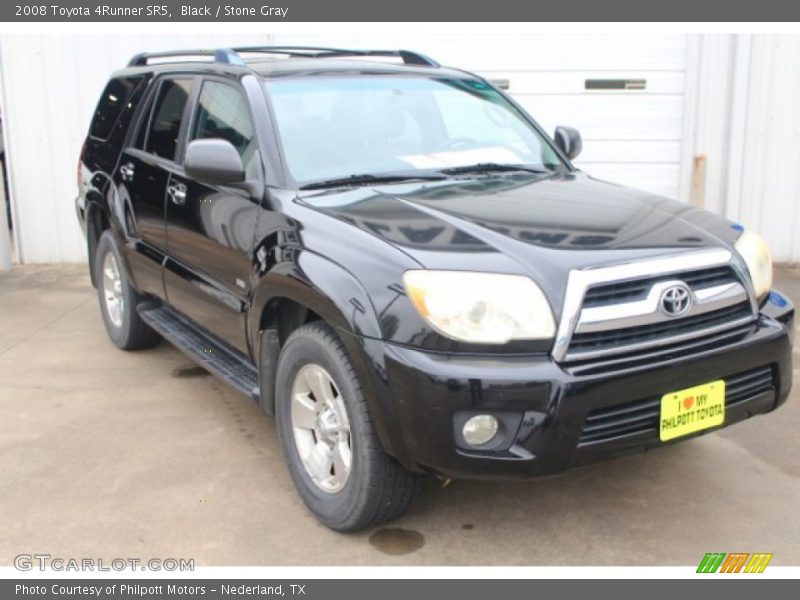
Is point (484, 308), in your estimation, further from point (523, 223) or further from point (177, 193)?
point (177, 193)

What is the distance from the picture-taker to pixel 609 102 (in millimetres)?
7754

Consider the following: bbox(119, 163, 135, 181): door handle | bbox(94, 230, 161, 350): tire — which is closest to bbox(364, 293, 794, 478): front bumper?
bbox(119, 163, 135, 181): door handle

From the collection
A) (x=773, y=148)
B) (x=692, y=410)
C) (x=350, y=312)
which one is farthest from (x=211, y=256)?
(x=773, y=148)

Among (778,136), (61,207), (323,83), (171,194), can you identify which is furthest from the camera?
(61,207)

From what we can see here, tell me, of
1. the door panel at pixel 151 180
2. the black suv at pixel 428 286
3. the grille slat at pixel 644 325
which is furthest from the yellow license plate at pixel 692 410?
the door panel at pixel 151 180

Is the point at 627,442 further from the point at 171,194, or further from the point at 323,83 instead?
the point at 171,194

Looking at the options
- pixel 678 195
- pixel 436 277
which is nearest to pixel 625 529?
pixel 436 277

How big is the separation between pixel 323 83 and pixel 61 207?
504 cm

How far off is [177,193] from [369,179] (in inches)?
46.3

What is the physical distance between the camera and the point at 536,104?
308 inches

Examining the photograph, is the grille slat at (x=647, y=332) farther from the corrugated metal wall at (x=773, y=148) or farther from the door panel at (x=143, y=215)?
the corrugated metal wall at (x=773, y=148)

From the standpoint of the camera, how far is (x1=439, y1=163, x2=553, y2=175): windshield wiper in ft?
12.5

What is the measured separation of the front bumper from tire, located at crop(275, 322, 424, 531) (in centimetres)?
16

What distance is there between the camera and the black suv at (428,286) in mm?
2660
